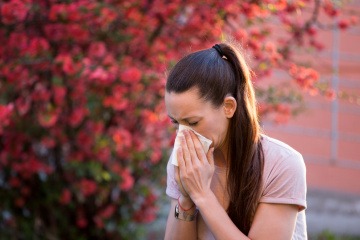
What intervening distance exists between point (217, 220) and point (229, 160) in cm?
29

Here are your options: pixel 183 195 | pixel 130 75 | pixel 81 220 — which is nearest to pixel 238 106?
pixel 183 195

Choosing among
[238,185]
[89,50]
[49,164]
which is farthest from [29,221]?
[238,185]

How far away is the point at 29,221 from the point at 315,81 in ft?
7.33

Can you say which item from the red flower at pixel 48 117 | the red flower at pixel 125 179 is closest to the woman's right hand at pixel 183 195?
the red flower at pixel 48 117

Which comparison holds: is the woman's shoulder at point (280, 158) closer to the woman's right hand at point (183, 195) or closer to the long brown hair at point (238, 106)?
the long brown hair at point (238, 106)

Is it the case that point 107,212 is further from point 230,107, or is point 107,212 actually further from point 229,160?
point 230,107

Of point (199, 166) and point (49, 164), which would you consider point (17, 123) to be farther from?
point (199, 166)

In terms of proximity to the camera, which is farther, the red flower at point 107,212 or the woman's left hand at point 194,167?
the red flower at point 107,212

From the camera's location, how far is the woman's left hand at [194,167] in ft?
9.80

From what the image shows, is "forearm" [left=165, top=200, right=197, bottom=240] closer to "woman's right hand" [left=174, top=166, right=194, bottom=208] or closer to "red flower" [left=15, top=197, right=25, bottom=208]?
"woman's right hand" [left=174, top=166, right=194, bottom=208]

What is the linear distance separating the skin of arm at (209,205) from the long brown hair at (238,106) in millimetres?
84

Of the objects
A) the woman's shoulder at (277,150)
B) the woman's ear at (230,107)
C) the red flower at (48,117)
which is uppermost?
the red flower at (48,117)

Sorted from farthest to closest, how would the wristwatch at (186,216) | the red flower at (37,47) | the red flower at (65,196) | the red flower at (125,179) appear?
the red flower at (65,196) < the red flower at (125,179) < the red flower at (37,47) < the wristwatch at (186,216)

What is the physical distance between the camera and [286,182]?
3029 mm
